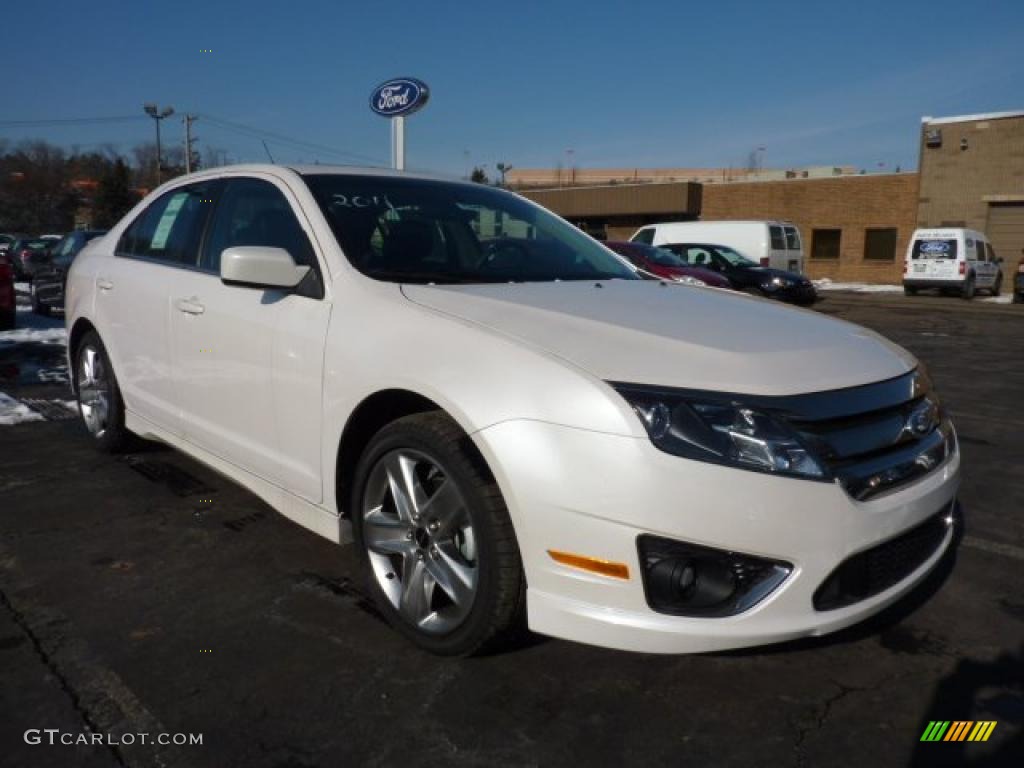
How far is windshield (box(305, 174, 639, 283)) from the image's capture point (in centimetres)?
305

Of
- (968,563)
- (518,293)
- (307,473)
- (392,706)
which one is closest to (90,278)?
(307,473)

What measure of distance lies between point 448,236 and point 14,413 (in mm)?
4259

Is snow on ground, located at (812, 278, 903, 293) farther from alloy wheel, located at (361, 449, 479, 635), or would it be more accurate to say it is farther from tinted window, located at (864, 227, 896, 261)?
alloy wheel, located at (361, 449, 479, 635)

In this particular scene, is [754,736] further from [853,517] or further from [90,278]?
[90,278]

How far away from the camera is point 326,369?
2.77m

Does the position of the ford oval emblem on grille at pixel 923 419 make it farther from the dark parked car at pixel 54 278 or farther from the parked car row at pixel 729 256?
the dark parked car at pixel 54 278

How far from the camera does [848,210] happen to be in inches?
1222

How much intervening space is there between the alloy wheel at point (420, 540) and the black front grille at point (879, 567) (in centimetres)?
99

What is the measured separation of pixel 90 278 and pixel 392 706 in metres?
3.52

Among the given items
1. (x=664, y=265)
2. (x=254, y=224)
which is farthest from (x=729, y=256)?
(x=254, y=224)

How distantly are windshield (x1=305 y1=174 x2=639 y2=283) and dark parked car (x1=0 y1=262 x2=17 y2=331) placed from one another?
752cm

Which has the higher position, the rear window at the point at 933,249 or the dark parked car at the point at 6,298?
the rear window at the point at 933,249

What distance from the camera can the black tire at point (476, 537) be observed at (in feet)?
7.32

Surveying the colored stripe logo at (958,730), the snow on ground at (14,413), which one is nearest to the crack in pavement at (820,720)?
the colored stripe logo at (958,730)
